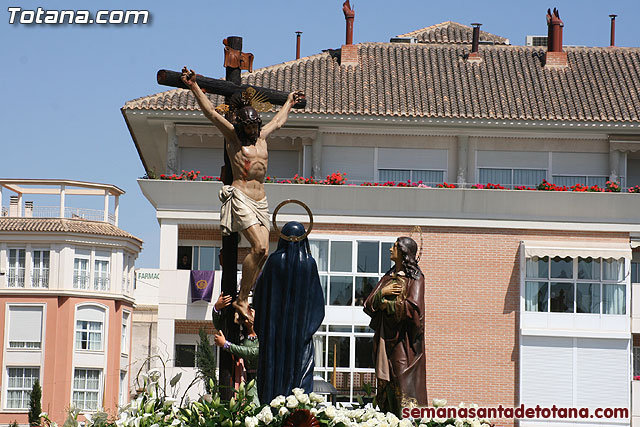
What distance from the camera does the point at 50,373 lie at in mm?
55625

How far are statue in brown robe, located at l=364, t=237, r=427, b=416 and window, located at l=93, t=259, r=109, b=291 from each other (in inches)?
1889

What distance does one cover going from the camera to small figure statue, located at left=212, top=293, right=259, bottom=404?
11422mm

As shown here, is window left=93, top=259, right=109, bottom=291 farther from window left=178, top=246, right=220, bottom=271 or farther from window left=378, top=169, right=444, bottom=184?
window left=378, top=169, right=444, bottom=184

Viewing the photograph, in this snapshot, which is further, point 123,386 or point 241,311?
point 123,386

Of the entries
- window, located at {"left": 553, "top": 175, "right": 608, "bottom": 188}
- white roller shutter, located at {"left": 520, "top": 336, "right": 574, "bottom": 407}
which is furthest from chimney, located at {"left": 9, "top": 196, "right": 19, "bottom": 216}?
white roller shutter, located at {"left": 520, "top": 336, "right": 574, "bottom": 407}

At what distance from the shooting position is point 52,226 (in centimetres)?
5875

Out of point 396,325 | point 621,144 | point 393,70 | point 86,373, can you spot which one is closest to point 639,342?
point 621,144

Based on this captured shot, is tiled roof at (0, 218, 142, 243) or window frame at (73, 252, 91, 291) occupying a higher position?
tiled roof at (0, 218, 142, 243)

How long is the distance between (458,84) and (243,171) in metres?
24.5

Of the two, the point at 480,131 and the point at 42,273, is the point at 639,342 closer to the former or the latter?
the point at 480,131

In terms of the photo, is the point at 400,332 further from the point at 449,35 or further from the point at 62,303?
the point at 62,303

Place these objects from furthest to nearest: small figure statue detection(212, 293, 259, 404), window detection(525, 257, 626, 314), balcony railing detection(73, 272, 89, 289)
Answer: balcony railing detection(73, 272, 89, 289), window detection(525, 257, 626, 314), small figure statue detection(212, 293, 259, 404)

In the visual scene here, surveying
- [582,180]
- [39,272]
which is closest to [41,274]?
[39,272]

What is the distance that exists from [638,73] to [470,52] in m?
5.35
